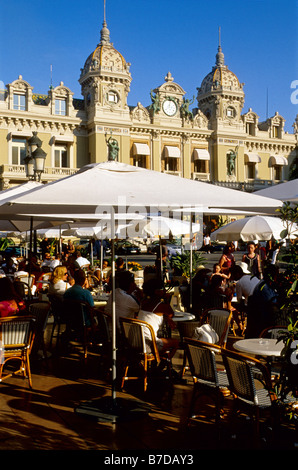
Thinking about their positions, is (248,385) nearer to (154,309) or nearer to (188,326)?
(154,309)

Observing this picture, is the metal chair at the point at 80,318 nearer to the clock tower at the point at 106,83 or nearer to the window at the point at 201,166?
the clock tower at the point at 106,83

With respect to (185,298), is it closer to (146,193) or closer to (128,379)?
(128,379)

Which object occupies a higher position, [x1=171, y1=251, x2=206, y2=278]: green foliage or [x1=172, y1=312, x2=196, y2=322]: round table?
[x1=171, y1=251, x2=206, y2=278]: green foliage

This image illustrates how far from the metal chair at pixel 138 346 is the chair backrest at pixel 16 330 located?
3.61 ft

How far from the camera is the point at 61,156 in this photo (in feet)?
135

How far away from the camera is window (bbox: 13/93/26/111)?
39.2 metres

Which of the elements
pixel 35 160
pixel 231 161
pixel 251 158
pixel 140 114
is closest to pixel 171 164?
pixel 140 114

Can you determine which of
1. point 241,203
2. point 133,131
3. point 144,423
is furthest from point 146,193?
point 133,131

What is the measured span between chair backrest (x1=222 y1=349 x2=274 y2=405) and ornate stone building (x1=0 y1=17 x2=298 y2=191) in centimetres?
3577

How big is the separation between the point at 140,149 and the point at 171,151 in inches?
120

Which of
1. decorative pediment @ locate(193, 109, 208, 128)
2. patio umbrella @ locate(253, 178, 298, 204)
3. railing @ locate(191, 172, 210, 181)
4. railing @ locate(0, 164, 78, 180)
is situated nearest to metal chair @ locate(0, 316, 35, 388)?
patio umbrella @ locate(253, 178, 298, 204)

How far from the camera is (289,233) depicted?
3.73 m

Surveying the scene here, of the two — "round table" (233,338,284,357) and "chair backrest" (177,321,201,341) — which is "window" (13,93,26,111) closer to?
"chair backrest" (177,321,201,341)

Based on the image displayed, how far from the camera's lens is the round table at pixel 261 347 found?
454 cm
